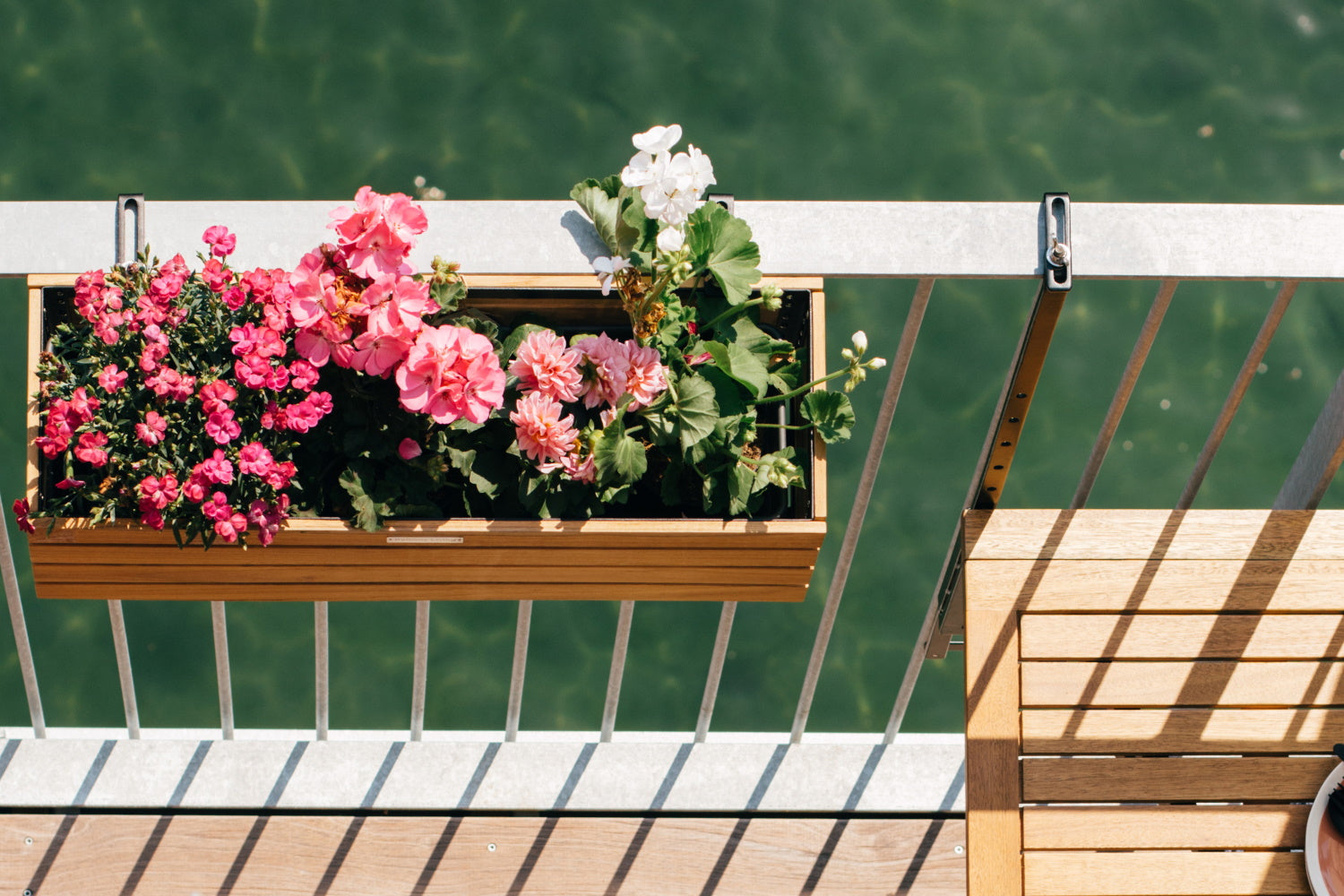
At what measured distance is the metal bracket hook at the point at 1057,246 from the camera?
142cm

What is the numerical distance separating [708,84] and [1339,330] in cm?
229

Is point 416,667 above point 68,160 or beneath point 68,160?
beneath

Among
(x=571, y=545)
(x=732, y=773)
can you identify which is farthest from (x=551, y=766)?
(x=571, y=545)

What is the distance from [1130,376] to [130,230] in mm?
1322

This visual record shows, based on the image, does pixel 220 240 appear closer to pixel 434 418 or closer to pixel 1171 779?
pixel 434 418

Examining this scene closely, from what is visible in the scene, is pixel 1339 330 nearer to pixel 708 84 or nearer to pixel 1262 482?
pixel 1262 482

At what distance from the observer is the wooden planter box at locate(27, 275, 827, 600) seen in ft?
5.12

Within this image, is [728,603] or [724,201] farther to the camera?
[728,603]

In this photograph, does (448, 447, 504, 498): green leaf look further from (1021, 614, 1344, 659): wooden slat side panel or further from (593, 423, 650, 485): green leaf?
(1021, 614, 1344, 659): wooden slat side panel

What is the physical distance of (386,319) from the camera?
1.41m

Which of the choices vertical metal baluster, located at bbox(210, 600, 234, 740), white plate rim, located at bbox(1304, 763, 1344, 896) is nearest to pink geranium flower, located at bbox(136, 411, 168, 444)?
vertical metal baluster, located at bbox(210, 600, 234, 740)

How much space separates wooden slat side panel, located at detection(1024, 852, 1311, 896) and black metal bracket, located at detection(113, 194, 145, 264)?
1.52m

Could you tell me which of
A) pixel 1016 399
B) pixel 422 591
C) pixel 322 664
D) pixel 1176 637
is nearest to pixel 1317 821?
pixel 1176 637

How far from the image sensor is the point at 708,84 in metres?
4.20
